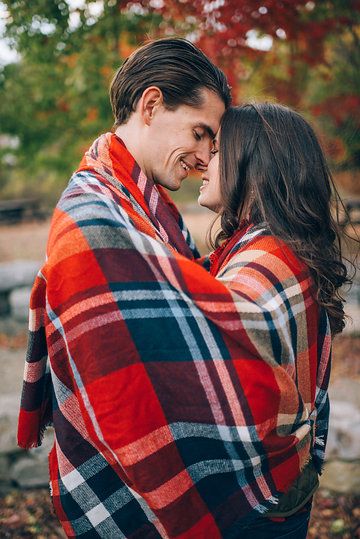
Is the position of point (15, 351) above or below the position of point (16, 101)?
below

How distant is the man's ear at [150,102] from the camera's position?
1.99m

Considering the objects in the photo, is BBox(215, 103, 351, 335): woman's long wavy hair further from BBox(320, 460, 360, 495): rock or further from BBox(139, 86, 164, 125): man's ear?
BBox(320, 460, 360, 495): rock

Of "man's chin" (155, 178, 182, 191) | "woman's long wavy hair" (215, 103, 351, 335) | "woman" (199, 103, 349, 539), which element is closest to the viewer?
"woman" (199, 103, 349, 539)

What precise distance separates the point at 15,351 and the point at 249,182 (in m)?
4.84

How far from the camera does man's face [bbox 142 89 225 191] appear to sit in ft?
6.74

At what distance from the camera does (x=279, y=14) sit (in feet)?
13.4

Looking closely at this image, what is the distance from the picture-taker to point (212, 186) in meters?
2.00

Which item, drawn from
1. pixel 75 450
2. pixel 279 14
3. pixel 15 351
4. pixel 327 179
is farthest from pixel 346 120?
pixel 75 450

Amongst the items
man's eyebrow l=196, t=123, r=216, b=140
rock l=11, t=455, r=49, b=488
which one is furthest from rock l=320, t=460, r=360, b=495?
man's eyebrow l=196, t=123, r=216, b=140

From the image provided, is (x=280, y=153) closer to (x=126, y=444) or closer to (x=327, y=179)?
(x=327, y=179)

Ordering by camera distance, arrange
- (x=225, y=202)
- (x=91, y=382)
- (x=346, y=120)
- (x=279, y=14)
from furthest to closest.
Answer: (x=346, y=120), (x=279, y=14), (x=225, y=202), (x=91, y=382)

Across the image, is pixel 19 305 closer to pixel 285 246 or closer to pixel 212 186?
pixel 212 186

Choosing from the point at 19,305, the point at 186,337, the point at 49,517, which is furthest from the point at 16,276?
the point at 186,337

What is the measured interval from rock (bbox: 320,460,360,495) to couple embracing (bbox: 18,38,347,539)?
1.43m
